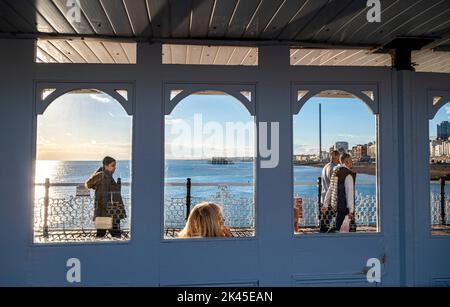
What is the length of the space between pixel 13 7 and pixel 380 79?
3.54 metres

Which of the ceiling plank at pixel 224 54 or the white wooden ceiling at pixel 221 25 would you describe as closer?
the white wooden ceiling at pixel 221 25

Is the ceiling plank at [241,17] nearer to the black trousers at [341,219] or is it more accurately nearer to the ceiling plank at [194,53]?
the ceiling plank at [194,53]

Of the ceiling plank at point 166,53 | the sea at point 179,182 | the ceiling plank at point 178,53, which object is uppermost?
the ceiling plank at point 166,53

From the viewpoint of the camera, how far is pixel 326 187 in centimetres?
484

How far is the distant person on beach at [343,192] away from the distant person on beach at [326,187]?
0.11 meters

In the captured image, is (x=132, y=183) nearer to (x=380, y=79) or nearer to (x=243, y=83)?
(x=243, y=83)

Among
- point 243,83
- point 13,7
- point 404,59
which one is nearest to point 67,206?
point 13,7

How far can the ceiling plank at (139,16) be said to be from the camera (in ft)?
8.54

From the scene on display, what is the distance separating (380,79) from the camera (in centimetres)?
364

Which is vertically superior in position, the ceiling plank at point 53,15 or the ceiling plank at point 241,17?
the ceiling plank at point 241,17

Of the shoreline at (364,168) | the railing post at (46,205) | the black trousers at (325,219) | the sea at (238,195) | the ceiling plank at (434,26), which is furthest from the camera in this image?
the black trousers at (325,219)

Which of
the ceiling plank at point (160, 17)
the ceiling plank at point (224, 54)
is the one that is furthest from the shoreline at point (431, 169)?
the ceiling plank at point (160, 17)

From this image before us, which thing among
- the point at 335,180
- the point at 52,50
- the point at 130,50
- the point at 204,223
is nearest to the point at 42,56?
the point at 52,50

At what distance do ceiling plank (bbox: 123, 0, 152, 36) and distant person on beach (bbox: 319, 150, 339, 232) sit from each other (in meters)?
3.13
